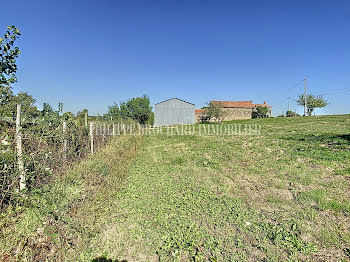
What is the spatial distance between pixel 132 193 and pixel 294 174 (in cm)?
399

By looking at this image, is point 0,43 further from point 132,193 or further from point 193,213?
point 193,213

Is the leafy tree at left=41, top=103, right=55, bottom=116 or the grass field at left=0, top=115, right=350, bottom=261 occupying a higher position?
the leafy tree at left=41, top=103, right=55, bottom=116

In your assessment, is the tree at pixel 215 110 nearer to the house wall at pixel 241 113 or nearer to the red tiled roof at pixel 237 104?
the red tiled roof at pixel 237 104

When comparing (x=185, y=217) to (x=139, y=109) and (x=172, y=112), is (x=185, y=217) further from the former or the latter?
(x=139, y=109)

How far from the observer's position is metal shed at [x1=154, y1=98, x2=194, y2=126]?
1225 inches

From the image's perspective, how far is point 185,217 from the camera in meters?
3.04

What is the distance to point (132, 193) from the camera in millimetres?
3943

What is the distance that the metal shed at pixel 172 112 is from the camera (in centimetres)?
3111

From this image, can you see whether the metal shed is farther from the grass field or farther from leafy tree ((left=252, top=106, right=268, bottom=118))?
the grass field

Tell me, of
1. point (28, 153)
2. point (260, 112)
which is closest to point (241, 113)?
point (260, 112)

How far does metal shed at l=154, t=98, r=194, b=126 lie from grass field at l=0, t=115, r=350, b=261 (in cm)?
2625

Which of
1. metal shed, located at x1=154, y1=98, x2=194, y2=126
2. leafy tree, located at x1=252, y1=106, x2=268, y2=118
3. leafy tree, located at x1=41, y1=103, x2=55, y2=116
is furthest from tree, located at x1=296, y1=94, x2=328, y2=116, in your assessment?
leafy tree, located at x1=41, y1=103, x2=55, y2=116

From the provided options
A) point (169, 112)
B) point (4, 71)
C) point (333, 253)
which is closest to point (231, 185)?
point (333, 253)

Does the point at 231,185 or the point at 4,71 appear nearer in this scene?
the point at 4,71
